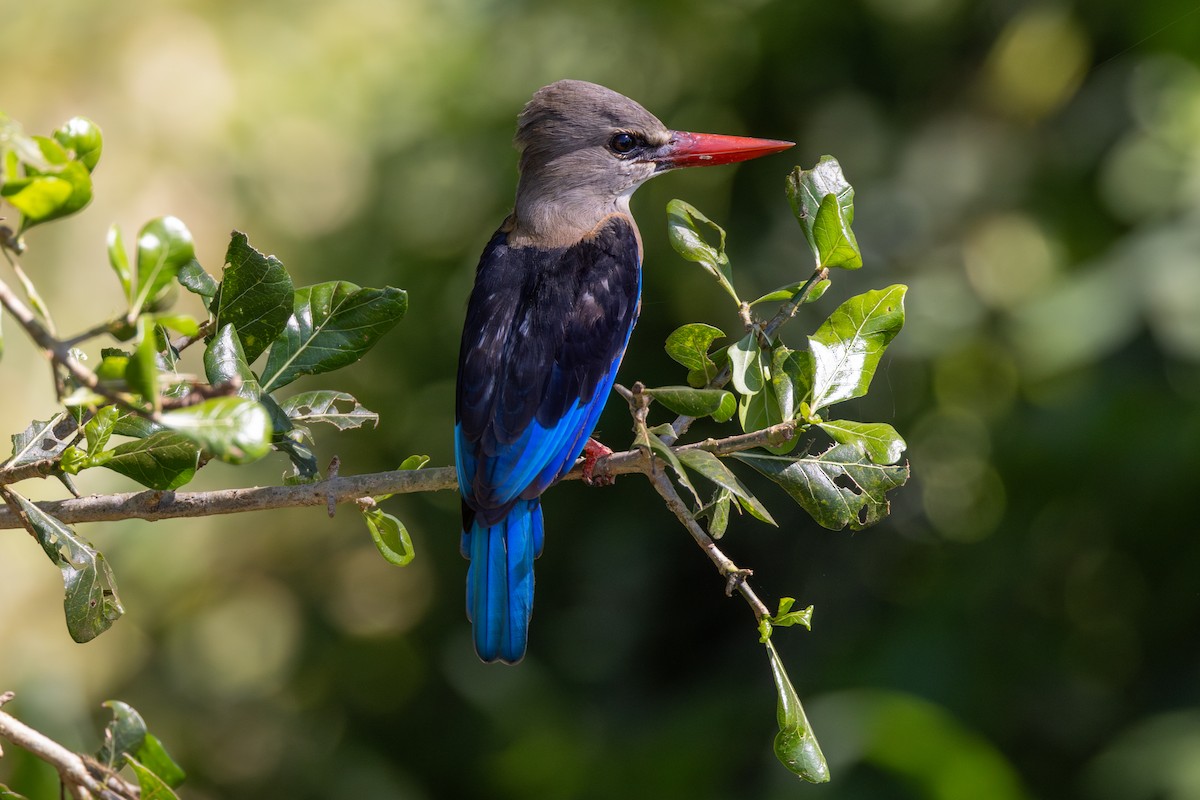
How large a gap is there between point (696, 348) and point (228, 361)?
2.17 feet

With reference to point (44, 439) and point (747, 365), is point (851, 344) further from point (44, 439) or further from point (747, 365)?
point (44, 439)

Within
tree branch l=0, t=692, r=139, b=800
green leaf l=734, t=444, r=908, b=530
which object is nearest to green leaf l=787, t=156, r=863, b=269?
green leaf l=734, t=444, r=908, b=530

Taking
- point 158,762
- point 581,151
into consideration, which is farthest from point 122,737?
point 581,151

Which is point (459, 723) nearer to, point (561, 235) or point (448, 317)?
point (448, 317)

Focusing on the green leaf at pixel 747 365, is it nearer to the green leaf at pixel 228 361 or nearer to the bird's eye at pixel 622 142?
the green leaf at pixel 228 361

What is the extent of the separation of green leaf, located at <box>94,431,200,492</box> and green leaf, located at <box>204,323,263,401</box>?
9 cm

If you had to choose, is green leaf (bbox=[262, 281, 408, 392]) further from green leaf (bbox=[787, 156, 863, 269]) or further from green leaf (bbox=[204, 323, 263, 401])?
green leaf (bbox=[787, 156, 863, 269])

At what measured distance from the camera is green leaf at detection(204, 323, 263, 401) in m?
1.51

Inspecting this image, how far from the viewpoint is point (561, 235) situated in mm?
2809

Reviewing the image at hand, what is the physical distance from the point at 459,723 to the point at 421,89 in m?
2.01

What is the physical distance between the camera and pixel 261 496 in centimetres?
157

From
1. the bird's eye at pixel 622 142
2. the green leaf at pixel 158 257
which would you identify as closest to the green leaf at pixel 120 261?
the green leaf at pixel 158 257

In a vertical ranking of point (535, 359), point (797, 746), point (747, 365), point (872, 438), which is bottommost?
point (797, 746)

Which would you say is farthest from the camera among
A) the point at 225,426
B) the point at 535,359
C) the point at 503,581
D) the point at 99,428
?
the point at 535,359
